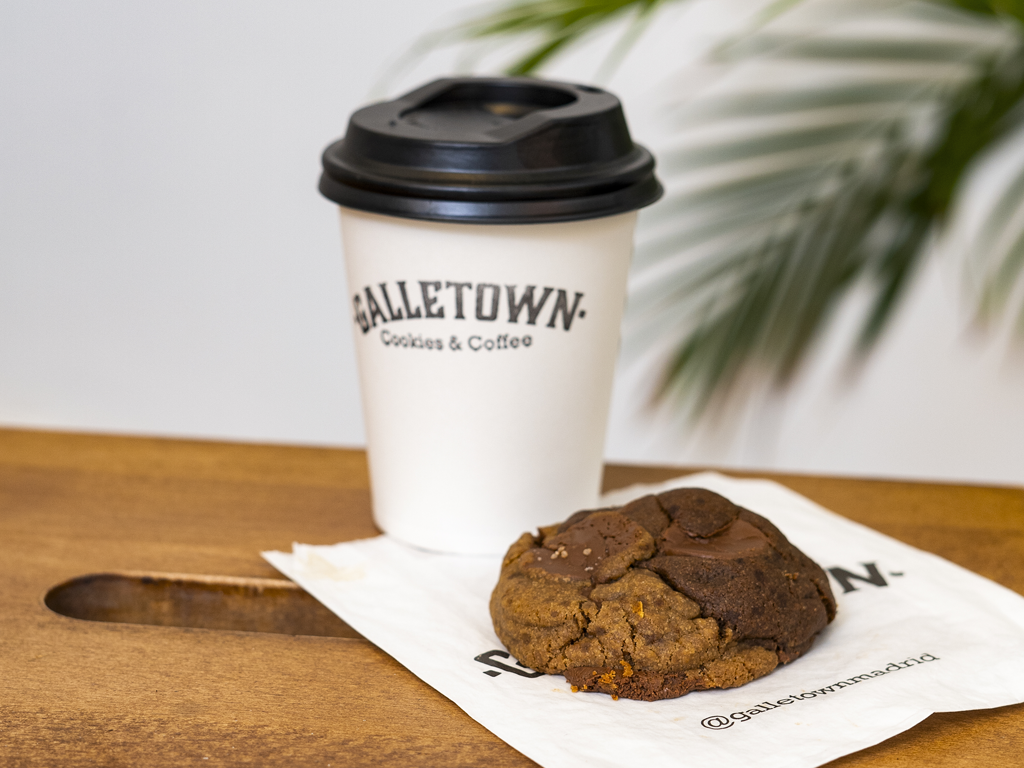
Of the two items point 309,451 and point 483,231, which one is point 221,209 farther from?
point 483,231

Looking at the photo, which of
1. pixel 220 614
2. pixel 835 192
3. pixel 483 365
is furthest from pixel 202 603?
pixel 835 192

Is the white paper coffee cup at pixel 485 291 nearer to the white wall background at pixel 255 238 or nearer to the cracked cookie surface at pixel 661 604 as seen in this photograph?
the cracked cookie surface at pixel 661 604

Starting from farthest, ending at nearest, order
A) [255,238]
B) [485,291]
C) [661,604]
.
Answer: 1. [255,238]
2. [485,291]
3. [661,604]

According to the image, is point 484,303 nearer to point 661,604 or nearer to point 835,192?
point 661,604

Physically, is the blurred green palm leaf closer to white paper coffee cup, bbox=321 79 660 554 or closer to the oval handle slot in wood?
white paper coffee cup, bbox=321 79 660 554

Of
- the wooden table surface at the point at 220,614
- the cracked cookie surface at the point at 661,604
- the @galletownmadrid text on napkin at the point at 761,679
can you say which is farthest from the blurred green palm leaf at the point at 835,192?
the cracked cookie surface at the point at 661,604
